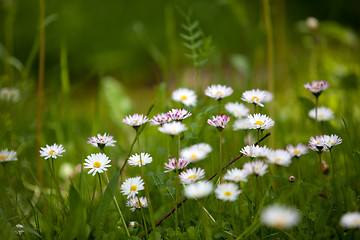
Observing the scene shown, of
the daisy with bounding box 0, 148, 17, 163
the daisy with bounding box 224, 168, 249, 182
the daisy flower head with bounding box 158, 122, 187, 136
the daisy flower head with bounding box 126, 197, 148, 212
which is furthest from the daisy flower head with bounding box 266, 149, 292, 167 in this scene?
the daisy with bounding box 0, 148, 17, 163

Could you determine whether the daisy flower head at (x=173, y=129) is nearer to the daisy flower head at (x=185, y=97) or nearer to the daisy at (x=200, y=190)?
the daisy at (x=200, y=190)

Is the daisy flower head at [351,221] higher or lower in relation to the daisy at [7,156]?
lower

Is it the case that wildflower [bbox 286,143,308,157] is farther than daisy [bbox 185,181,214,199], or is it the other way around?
wildflower [bbox 286,143,308,157]

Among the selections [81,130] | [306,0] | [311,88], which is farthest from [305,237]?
[306,0]

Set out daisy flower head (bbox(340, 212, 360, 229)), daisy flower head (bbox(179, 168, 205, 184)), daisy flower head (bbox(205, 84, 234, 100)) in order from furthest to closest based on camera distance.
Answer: daisy flower head (bbox(205, 84, 234, 100)), daisy flower head (bbox(179, 168, 205, 184)), daisy flower head (bbox(340, 212, 360, 229))

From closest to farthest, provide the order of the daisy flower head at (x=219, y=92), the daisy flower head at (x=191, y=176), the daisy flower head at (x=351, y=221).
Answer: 1. the daisy flower head at (x=351, y=221)
2. the daisy flower head at (x=191, y=176)
3. the daisy flower head at (x=219, y=92)

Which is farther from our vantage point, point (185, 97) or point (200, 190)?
point (185, 97)

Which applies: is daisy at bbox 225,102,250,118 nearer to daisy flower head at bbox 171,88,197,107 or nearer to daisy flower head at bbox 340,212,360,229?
daisy flower head at bbox 171,88,197,107

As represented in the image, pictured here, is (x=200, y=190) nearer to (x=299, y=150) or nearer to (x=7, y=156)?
(x=299, y=150)

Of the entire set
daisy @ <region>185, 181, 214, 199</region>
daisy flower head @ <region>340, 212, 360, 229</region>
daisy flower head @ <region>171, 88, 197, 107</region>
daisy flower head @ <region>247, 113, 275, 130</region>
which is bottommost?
daisy flower head @ <region>340, 212, 360, 229</region>

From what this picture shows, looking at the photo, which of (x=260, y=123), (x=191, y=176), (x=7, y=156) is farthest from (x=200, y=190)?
(x=7, y=156)

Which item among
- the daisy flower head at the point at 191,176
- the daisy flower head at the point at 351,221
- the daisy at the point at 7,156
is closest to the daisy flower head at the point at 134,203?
the daisy flower head at the point at 191,176
